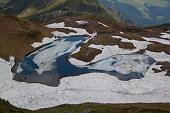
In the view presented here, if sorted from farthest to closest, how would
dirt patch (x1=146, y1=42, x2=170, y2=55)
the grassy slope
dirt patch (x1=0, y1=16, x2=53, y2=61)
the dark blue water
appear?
dirt patch (x1=146, y1=42, x2=170, y2=55) → dirt patch (x1=0, y1=16, x2=53, y2=61) → the dark blue water → the grassy slope

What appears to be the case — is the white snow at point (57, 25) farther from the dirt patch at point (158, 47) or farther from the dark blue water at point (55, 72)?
the dark blue water at point (55, 72)

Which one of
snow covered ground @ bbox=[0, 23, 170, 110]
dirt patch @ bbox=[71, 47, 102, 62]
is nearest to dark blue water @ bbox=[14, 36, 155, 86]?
snow covered ground @ bbox=[0, 23, 170, 110]

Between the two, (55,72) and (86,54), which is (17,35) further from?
(55,72)

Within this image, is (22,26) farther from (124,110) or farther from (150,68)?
(124,110)

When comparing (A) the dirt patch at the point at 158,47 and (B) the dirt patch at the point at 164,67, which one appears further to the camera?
(A) the dirt patch at the point at 158,47

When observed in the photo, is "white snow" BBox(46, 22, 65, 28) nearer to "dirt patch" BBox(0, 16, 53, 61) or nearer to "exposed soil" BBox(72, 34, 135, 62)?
"dirt patch" BBox(0, 16, 53, 61)

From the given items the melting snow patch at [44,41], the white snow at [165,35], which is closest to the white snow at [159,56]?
the melting snow patch at [44,41]

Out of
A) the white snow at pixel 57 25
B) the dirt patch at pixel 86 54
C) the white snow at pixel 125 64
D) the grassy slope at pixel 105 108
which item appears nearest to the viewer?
the grassy slope at pixel 105 108
